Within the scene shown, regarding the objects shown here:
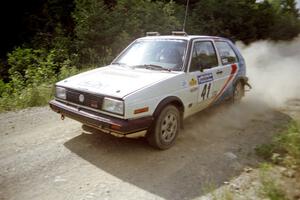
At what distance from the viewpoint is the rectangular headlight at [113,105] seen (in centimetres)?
421

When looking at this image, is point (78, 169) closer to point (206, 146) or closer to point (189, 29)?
point (206, 146)

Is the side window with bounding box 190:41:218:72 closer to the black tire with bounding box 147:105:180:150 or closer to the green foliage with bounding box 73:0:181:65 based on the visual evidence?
the black tire with bounding box 147:105:180:150

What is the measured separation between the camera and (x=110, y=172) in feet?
13.9

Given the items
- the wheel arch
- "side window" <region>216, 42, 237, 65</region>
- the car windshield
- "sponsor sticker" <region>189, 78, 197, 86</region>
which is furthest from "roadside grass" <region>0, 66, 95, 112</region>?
"side window" <region>216, 42, 237, 65</region>

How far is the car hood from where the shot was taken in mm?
4434

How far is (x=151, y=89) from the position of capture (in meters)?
4.51

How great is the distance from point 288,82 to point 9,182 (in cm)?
923

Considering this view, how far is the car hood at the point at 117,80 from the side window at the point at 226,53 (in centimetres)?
177

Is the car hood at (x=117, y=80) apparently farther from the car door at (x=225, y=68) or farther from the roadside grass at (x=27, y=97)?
the roadside grass at (x=27, y=97)

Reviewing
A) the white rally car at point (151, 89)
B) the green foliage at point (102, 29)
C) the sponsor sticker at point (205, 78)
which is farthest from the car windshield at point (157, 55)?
the green foliage at point (102, 29)

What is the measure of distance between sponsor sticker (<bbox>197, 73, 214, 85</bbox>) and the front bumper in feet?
4.85

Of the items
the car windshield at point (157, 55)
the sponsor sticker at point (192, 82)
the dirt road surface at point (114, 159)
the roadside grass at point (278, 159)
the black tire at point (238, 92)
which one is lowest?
the dirt road surface at point (114, 159)

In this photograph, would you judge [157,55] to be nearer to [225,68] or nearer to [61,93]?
[225,68]

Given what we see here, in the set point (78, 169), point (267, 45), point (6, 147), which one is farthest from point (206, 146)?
point (267, 45)
